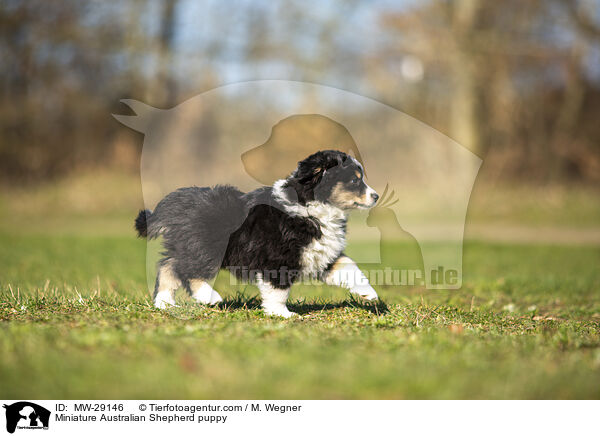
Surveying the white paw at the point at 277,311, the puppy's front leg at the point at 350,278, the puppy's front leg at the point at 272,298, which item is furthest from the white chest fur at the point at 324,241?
the white paw at the point at 277,311

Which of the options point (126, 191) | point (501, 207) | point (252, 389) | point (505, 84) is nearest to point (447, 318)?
point (252, 389)

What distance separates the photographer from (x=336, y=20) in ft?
75.9

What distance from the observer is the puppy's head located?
17.6 feet

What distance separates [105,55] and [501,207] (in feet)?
55.1

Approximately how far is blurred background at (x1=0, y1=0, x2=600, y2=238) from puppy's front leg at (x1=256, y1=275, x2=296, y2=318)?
14.9 metres

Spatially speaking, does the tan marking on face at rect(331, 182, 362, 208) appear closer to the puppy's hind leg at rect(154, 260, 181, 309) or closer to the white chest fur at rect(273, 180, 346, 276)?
the white chest fur at rect(273, 180, 346, 276)

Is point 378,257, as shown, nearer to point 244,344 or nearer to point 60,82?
point 244,344

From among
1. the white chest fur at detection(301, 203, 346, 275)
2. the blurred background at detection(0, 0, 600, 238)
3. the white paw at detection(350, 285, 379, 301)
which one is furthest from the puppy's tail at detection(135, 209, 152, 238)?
the blurred background at detection(0, 0, 600, 238)

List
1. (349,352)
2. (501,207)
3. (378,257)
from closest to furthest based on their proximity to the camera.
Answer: (349,352) → (378,257) → (501,207)

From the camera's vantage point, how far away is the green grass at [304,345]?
137 inches

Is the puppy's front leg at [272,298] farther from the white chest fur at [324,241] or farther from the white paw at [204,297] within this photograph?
the white paw at [204,297]

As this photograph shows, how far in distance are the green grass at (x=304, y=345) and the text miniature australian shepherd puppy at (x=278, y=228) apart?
0.43m

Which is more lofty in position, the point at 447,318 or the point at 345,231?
the point at 345,231
